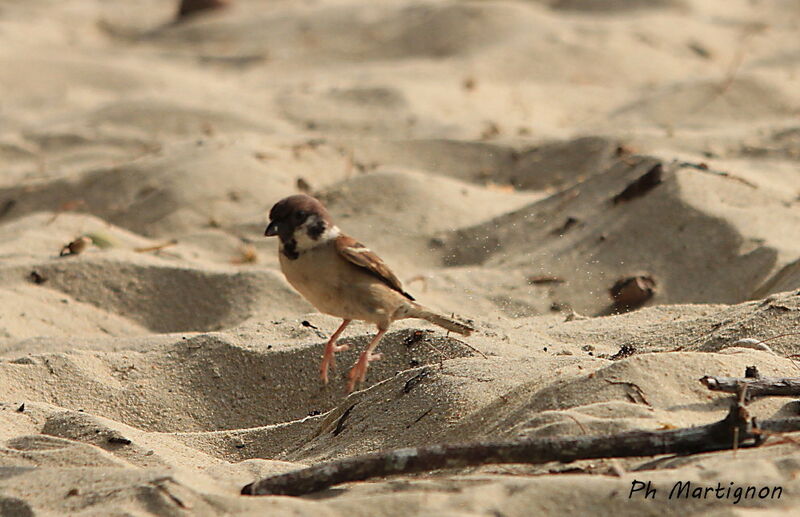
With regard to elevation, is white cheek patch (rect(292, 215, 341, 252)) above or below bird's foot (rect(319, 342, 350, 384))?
above

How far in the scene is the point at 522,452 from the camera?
9.43ft

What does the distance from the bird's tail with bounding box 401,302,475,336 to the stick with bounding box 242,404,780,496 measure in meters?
1.44

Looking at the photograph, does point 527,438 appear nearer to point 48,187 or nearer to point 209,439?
point 209,439

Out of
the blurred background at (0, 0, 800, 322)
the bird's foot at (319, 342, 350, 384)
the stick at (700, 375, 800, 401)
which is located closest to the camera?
the stick at (700, 375, 800, 401)

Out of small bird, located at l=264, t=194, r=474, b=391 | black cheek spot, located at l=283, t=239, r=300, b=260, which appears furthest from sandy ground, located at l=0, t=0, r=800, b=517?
black cheek spot, located at l=283, t=239, r=300, b=260

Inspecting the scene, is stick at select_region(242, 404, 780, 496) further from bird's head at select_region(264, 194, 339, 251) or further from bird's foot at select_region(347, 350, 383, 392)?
bird's head at select_region(264, 194, 339, 251)

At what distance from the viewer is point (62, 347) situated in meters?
4.85

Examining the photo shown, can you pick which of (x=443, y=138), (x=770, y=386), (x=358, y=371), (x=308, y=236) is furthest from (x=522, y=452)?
(x=443, y=138)

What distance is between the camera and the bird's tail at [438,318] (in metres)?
4.33

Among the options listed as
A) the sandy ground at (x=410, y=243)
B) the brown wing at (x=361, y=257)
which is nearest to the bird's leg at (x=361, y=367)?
the sandy ground at (x=410, y=243)

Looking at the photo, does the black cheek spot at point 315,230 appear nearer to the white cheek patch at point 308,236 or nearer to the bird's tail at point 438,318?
the white cheek patch at point 308,236

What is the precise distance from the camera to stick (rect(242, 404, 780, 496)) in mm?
2879

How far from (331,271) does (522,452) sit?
5.13 ft

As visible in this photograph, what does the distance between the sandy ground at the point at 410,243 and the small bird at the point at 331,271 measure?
269 millimetres
